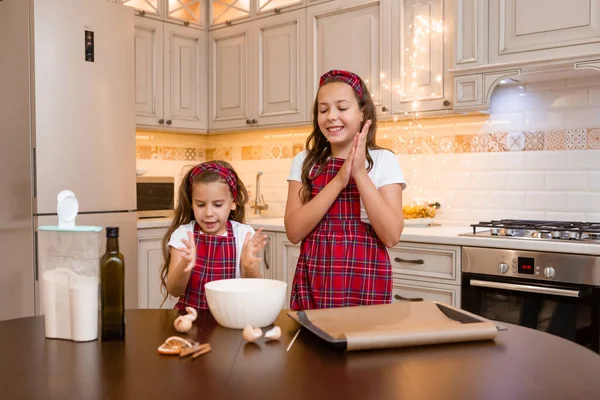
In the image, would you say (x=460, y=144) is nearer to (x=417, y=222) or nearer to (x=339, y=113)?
(x=417, y=222)

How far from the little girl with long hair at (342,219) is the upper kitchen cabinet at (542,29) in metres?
1.20

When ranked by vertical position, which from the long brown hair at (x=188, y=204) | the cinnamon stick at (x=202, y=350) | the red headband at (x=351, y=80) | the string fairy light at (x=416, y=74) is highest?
the string fairy light at (x=416, y=74)

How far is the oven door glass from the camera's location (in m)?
2.21

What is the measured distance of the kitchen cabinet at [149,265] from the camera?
3.37 metres

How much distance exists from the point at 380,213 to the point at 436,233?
1.13 metres

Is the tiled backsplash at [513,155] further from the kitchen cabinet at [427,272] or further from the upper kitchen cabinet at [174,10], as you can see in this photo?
the upper kitchen cabinet at [174,10]

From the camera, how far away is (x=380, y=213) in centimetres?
160

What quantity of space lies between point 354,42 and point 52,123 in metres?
1.56

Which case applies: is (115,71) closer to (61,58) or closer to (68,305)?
(61,58)

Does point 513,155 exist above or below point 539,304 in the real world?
above

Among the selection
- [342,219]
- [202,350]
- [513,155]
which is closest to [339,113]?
[342,219]

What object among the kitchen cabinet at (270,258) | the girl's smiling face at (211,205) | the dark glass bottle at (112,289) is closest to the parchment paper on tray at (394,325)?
the dark glass bottle at (112,289)

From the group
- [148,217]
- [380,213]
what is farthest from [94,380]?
[148,217]

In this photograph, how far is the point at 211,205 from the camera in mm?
1637
